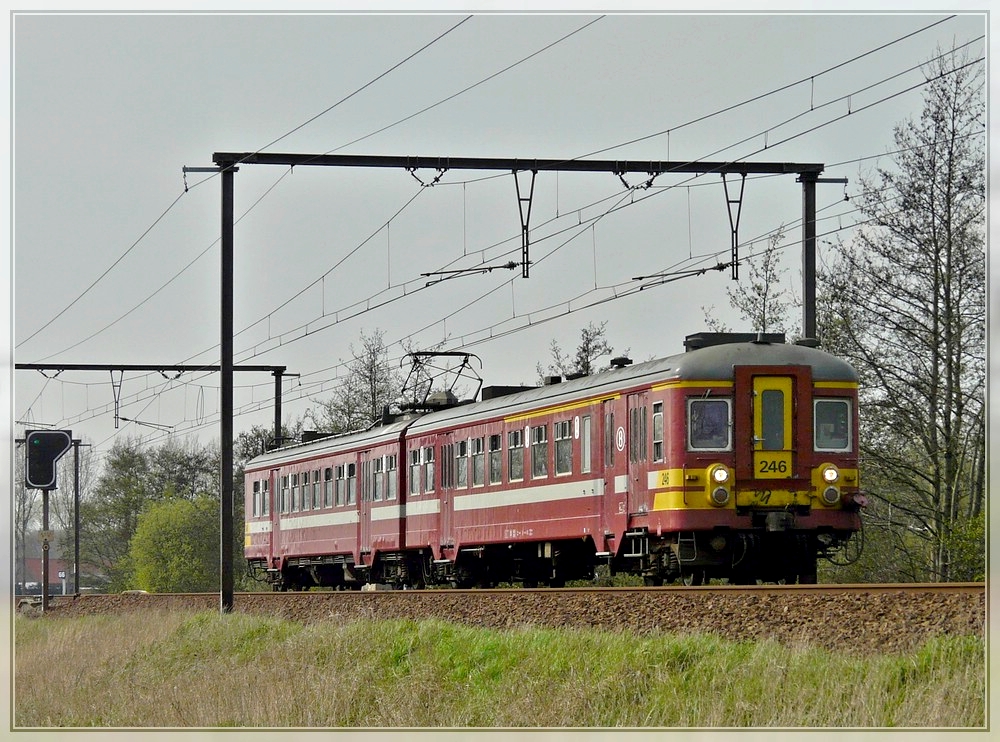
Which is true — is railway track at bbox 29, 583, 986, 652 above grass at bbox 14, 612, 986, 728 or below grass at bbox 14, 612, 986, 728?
above

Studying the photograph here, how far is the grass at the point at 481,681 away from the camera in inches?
486

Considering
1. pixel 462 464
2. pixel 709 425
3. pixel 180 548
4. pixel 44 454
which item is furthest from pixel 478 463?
pixel 180 548

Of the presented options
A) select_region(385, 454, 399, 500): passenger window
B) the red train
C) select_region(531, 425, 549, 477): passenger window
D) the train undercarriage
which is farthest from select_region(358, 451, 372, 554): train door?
select_region(531, 425, 549, 477): passenger window

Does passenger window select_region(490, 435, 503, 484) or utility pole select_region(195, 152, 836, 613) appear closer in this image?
utility pole select_region(195, 152, 836, 613)

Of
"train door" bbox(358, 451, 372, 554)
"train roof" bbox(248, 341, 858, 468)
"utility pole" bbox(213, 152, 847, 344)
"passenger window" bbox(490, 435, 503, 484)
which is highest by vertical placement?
"utility pole" bbox(213, 152, 847, 344)

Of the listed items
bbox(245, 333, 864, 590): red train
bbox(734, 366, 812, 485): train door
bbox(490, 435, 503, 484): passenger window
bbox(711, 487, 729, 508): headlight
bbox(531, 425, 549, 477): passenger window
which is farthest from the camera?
bbox(490, 435, 503, 484): passenger window

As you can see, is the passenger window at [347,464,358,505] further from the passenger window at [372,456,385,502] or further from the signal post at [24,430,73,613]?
the signal post at [24,430,73,613]

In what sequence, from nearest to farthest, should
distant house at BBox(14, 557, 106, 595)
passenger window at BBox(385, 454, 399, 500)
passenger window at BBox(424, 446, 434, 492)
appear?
passenger window at BBox(424, 446, 434, 492)
passenger window at BBox(385, 454, 399, 500)
distant house at BBox(14, 557, 106, 595)

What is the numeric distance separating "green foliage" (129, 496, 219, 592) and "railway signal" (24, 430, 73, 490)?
1457 inches

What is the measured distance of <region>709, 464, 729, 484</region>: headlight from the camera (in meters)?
18.8

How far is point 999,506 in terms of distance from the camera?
11430 mm

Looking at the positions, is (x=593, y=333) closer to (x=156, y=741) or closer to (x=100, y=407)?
(x=100, y=407)

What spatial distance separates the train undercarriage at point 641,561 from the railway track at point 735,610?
6.26ft

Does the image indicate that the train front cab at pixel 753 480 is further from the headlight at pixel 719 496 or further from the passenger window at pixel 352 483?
the passenger window at pixel 352 483
